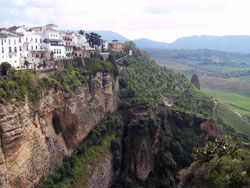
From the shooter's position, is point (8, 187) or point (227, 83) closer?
point (8, 187)

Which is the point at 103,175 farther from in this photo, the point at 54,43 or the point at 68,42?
the point at 68,42

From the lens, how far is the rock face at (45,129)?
26.7 meters

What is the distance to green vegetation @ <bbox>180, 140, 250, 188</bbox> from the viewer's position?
2258 cm

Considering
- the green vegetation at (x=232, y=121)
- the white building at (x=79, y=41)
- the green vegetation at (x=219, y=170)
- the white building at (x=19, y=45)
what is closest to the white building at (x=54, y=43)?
the white building at (x=19, y=45)

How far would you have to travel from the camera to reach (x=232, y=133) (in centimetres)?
5591

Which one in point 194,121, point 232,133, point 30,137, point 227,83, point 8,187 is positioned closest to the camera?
point 8,187

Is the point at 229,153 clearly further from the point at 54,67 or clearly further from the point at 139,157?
the point at 54,67

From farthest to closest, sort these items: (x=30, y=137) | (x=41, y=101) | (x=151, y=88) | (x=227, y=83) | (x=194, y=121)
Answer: (x=227, y=83) → (x=151, y=88) → (x=194, y=121) → (x=41, y=101) → (x=30, y=137)

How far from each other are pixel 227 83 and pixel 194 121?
10846 cm

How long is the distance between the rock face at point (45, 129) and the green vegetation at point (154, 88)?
9346 millimetres

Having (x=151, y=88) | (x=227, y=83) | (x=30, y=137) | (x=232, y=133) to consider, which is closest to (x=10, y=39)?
(x=30, y=137)

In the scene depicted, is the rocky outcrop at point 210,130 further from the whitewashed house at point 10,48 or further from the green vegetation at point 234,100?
the green vegetation at point 234,100

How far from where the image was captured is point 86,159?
3888 centimetres

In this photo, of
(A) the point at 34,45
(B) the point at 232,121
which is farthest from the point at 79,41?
(B) the point at 232,121
